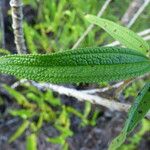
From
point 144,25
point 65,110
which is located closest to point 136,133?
point 65,110

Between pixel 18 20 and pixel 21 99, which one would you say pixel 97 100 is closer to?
pixel 18 20

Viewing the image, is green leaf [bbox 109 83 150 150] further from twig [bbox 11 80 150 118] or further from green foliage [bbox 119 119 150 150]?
green foliage [bbox 119 119 150 150]

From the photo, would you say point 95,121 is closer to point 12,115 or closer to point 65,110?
point 65,110

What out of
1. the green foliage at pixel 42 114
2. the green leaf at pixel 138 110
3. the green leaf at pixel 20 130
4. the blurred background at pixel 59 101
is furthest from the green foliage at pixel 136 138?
the green leaf at pixel 138 110

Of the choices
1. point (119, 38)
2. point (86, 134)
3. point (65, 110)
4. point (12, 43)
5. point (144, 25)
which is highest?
point (119, 38)

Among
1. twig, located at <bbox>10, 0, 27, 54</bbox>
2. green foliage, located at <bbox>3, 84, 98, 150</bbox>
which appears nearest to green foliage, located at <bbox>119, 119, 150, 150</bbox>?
green foliage, located at <bbox>3, 84, 98, 150</bbox>

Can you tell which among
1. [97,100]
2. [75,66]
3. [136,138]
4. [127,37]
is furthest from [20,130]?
[75,66]

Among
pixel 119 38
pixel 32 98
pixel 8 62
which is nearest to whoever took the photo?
pixel 8 62
